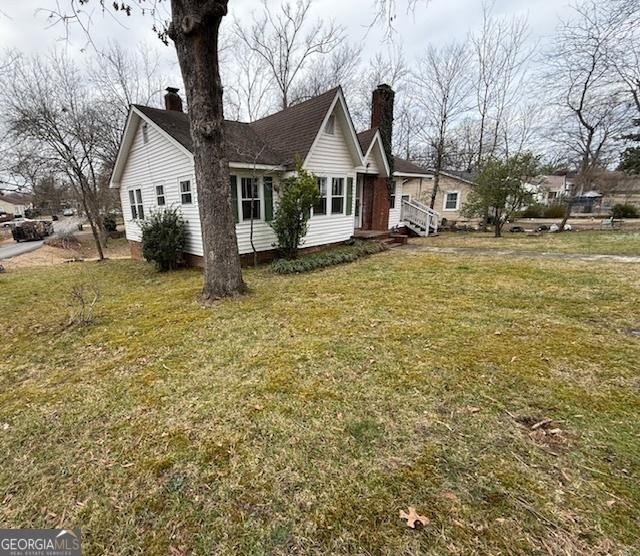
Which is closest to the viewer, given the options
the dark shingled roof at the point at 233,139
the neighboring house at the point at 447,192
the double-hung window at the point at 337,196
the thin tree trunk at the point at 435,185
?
the dark shingled roof at the point at 233,139

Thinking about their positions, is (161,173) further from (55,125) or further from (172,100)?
(55,125)

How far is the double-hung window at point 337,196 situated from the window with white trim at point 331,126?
1611 millimetres

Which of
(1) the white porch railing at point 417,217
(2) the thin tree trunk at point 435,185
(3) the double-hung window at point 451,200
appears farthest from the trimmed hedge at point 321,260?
Answer: (3) the double-hung window at point 451,200

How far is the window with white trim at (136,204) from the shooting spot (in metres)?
12.5

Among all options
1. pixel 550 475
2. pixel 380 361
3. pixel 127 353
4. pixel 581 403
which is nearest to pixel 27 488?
pixel 127 353

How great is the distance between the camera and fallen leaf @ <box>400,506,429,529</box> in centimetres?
172

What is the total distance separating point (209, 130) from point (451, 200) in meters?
21.7

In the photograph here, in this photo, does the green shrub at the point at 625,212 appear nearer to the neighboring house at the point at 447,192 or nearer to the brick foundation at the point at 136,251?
the neighboring house at the point at 447,192

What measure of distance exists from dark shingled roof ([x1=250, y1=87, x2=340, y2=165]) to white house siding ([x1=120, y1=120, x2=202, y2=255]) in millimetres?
3220

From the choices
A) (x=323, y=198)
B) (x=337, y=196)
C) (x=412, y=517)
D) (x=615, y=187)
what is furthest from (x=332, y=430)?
(x=615, y=187)

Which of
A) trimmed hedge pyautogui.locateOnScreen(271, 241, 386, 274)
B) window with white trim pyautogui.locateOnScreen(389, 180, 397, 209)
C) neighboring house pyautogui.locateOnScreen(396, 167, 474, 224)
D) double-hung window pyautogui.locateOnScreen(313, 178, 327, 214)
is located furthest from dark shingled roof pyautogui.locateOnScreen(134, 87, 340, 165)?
neighboring house pyautogui.locateOnScreen(396, 167, 474, 224)

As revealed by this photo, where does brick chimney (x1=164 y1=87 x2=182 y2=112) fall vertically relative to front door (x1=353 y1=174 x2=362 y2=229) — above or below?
above

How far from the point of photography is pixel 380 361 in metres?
3.55

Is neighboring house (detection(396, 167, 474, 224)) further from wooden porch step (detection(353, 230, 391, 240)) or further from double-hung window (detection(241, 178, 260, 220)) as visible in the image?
double-hung window (detection(241, 178, 260, 220))
